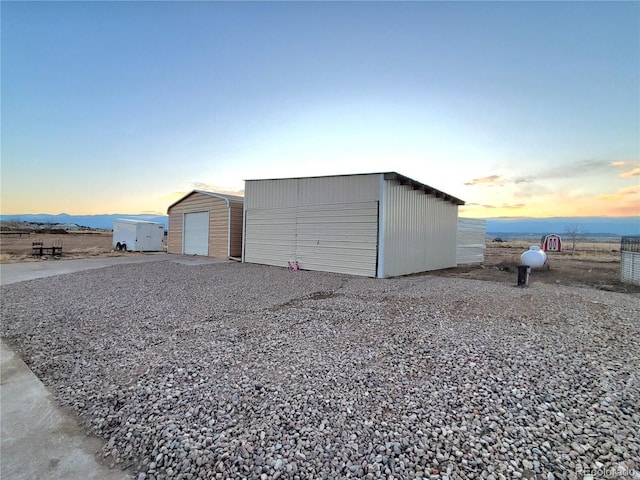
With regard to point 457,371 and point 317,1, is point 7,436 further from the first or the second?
point 317,1

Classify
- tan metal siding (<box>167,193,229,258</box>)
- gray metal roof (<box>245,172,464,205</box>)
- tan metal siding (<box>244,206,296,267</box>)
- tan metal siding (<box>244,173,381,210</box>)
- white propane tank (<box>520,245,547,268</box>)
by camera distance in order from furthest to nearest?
1. tan metal siding (<box>167,193,229,258</box>)
2. white propane tank (<box>520,245,547,268</box>)
3. tan metal siding (<box>244,206,296,267</box>)
4. tan metal siding (<box>244,173,381,210</box>)
5. gray metal roof (<box>245,172,464,205</box>)

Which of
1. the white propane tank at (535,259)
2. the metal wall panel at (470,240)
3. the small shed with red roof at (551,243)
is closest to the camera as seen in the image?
the white propane tank at (535,259)

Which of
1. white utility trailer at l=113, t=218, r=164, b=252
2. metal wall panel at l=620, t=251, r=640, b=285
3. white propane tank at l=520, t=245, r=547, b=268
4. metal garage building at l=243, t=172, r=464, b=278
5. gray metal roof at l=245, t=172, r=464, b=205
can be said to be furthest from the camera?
white utility trailer at l=113, t=218, r=164, b=252

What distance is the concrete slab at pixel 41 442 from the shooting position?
6.69 feet

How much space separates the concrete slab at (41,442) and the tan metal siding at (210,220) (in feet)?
44.1

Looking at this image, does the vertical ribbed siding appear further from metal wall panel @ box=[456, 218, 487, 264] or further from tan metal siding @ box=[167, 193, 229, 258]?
tan metal siding @ box=[167, 193, 229, 258]

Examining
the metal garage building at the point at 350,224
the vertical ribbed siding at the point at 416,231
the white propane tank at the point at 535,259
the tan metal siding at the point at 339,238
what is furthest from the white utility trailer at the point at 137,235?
the white propane tank at the point at 535,259

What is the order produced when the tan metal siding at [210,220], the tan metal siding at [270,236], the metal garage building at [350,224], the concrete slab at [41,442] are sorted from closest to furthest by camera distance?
the concrete slab at [41,442] → the metal garage building at [350,224] → the tan metal siding at [270,236] → the tan metal siding at [210,220]

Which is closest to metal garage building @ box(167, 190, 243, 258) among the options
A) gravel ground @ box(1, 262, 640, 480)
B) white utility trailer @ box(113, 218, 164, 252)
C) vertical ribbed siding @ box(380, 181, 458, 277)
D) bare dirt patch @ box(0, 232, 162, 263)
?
white utility trailer @ box(113, 218, 164, 252)

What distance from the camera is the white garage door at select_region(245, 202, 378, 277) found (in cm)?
1099

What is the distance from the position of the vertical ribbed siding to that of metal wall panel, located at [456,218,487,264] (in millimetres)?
1000

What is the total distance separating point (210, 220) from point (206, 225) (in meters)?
0.50

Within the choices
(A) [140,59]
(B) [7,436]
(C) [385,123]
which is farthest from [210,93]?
(B) [7,436]

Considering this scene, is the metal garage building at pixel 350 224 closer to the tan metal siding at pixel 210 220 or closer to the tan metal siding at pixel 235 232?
the tan metal siding at pixel 235 232
